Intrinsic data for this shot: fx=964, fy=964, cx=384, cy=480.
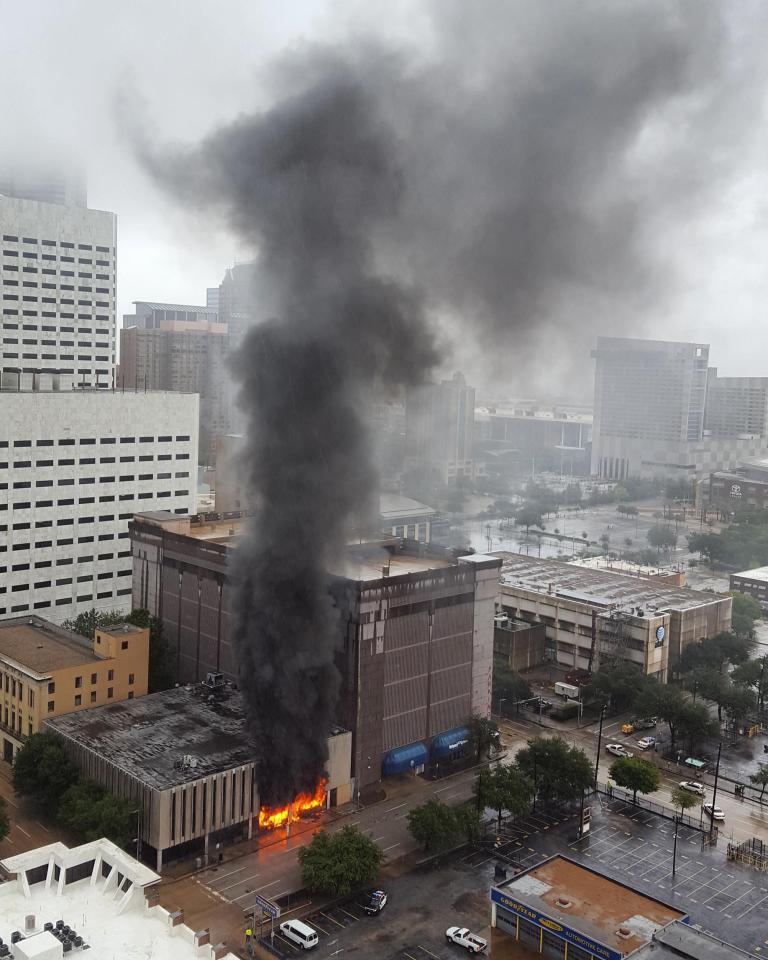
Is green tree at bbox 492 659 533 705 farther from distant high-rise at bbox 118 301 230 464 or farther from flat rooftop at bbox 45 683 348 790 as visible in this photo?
distant high-rise at bbox 118 301 230 464

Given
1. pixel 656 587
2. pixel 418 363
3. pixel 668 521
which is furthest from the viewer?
pixel 668 521

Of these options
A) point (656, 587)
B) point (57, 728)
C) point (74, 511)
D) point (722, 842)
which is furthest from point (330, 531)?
point (656, 587)

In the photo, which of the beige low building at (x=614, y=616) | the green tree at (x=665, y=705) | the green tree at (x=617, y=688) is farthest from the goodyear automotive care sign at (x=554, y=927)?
the beige low building at (x=614, y=616)

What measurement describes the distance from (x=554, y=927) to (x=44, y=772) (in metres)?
15.8

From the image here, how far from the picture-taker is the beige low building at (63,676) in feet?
110

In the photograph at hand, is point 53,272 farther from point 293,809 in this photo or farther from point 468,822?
point 468,822

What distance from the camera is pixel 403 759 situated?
34.5m

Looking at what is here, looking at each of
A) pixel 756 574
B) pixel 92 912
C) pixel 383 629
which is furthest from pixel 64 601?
pixel 756 574

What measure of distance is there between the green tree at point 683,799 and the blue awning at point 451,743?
25.4ft

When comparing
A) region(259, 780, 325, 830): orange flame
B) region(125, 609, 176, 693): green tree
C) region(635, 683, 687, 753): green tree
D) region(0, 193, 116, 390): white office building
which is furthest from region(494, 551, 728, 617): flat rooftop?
region(0, 193, 116, 390): white office building

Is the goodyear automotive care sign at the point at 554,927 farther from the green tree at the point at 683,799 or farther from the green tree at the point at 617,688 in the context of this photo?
the green tree at the point at 617,688

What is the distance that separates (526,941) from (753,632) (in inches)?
1489

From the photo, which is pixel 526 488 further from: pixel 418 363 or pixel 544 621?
pixel 418 363

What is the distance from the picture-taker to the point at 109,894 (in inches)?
693
